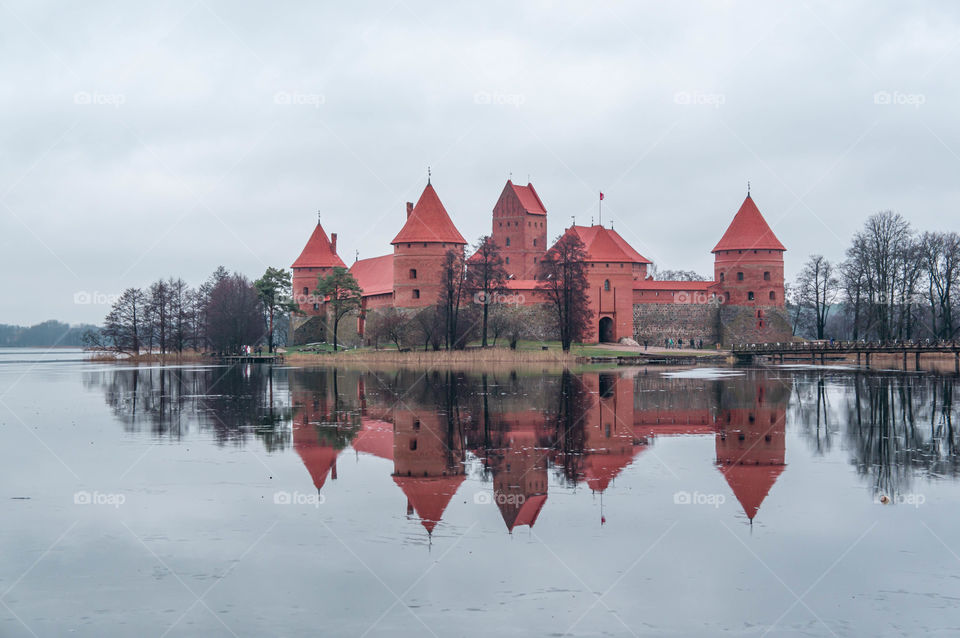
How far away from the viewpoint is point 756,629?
5.45 m

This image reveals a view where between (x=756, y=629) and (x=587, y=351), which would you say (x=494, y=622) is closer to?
(x=756, y=629)

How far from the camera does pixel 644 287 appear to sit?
194 feet

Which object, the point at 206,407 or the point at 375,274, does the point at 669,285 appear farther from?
the point at 206,407

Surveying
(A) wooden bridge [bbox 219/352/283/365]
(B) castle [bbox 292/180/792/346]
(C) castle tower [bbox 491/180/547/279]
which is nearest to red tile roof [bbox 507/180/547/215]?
(C) castle tower [bbox 491/180/547/279]

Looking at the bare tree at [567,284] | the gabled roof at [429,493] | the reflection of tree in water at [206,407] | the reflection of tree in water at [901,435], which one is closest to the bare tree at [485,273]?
the bare tree at [567,284]

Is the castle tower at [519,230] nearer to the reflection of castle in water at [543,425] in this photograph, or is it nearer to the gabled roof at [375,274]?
the gabled roof at [375,274]

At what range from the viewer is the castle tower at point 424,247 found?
180 ft

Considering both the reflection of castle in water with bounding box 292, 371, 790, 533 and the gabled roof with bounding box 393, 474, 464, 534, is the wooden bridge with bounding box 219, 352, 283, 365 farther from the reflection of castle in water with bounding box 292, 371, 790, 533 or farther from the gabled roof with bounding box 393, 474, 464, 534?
the gabled roof with bounding box 393, 474, 464, 534

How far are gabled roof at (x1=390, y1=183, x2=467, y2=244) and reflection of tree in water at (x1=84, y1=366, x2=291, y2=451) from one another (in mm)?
26001

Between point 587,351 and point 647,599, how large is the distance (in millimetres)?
42061

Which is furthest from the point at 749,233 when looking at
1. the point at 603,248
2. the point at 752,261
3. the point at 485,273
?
the point at 485,273

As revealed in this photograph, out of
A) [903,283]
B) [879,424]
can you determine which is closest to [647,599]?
[879,424]

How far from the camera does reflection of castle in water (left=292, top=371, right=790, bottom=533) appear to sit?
948 cm

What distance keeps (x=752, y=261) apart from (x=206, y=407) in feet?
150
